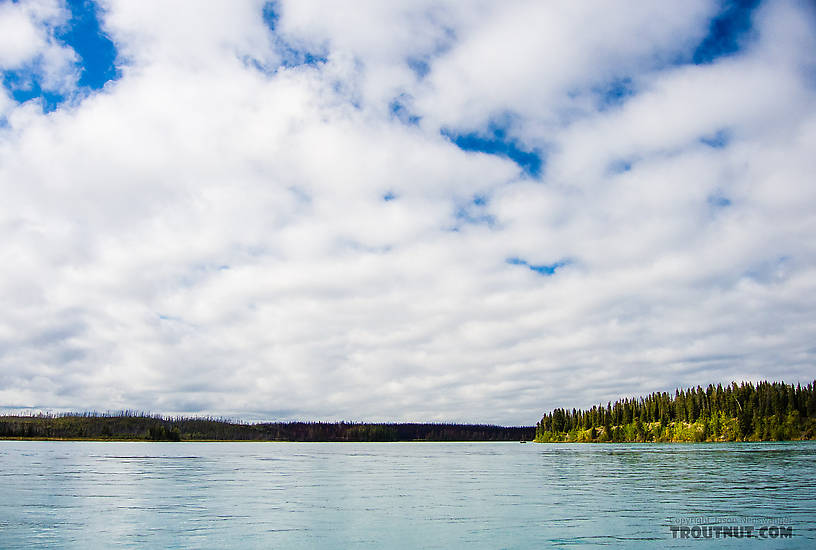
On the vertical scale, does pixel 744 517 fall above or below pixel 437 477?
above

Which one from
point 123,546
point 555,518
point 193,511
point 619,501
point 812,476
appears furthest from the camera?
point 812,476

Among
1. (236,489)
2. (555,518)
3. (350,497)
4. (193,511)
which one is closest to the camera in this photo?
(555,518)

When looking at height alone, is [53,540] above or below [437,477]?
above

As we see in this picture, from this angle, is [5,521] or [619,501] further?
[619,501]

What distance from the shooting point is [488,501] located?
143 ft

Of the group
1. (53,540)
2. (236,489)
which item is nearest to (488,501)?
(236,489)

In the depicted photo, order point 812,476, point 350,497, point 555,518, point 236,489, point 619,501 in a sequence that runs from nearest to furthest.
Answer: point 555,518
point 619,501
point 350,497
point 236,489
point 812,476

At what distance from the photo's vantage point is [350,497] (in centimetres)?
4738

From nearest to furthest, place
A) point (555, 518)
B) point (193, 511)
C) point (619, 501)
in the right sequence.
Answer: point (555, 518) < point (193, 511) < point (619, 501)

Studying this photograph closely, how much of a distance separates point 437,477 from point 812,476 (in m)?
37.3

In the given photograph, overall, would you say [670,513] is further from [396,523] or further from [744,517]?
[396,523]

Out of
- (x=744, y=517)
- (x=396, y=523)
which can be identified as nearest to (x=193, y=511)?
(x=396, y=523)

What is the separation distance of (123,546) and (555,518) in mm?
22675

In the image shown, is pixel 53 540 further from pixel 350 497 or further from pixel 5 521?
pixel 350 497
